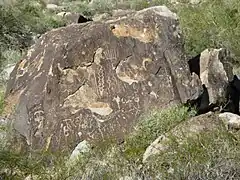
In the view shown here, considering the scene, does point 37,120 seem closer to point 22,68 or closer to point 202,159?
point 22,68

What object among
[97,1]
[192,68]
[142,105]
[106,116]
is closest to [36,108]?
[106,116]

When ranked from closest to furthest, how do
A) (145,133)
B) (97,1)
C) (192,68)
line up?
(145,133), (192,68), (97,1)

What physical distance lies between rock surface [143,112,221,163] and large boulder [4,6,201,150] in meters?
1.04

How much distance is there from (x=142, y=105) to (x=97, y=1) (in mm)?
18701

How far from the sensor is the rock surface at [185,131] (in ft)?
20.9

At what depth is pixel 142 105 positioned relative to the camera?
8.17m

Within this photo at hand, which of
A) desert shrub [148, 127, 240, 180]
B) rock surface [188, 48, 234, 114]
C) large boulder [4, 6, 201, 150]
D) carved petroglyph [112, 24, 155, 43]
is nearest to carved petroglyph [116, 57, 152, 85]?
large boulder [4, 6, 201, 150]

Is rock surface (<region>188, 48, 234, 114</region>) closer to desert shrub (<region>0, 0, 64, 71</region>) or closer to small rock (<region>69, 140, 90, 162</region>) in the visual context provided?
small rock (<region>69, 140, 90, 162</region>)

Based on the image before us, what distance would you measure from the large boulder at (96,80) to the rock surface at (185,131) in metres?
1.04

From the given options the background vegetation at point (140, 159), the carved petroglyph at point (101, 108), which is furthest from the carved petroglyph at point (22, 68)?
the carved petroglyph at point (101, 108)

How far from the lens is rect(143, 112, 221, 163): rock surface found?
6373 mm

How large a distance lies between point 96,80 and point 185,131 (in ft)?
6.63

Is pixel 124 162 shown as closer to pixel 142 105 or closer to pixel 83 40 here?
pixel 142 105

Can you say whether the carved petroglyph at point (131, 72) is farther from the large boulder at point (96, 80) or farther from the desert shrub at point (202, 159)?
the desert shrub at point (202, 159)
